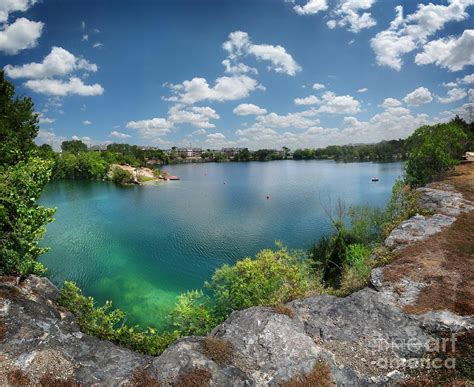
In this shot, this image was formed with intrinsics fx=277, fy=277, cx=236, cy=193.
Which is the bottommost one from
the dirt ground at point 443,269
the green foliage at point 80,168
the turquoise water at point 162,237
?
the turquoise water at point 162,237

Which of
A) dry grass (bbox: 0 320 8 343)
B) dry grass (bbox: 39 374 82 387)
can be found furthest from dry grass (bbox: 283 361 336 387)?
dry grass (bbox: 0 320 8 343)

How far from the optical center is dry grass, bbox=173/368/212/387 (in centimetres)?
885

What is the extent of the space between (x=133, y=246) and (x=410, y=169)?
144 feet

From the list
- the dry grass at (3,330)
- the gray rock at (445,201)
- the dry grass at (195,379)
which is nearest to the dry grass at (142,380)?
the dry grass at (195,379)

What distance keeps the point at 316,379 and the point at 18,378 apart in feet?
32.1

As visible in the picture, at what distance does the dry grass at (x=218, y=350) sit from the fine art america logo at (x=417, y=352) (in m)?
5.26

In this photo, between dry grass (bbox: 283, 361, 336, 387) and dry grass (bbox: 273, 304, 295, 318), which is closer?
dry grass (bbox: 283, 361, 336, 387)

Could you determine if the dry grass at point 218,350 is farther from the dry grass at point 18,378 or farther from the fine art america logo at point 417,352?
the dry grass at point 18,378

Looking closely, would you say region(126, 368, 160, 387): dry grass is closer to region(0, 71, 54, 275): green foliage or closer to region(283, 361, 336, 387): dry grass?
region(283, 361, 336, 387): dry grass

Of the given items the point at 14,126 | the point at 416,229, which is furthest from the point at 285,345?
the point at 14,126

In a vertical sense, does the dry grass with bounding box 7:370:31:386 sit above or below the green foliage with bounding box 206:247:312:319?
above

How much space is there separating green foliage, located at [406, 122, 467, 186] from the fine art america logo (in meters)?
36.7

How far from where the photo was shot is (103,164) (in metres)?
113

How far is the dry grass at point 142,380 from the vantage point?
9.13 meters
